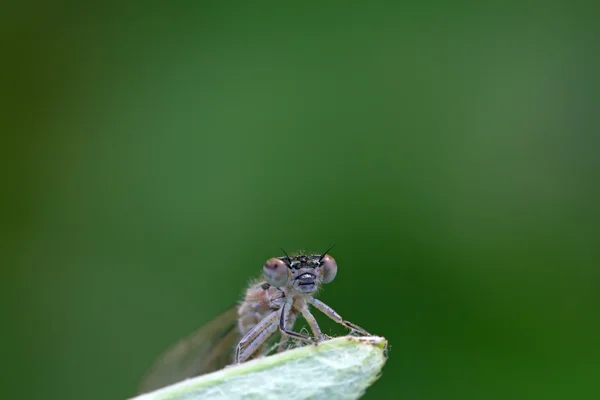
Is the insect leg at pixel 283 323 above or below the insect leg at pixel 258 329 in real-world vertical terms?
above

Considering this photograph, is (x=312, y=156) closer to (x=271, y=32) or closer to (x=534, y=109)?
(x=271, y=32)

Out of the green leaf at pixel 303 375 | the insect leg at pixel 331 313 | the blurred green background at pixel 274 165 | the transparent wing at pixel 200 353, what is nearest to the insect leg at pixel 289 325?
the insect leg at pixel 331 313

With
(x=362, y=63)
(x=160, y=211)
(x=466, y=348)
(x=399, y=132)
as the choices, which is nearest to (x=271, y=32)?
(x=362, y=63)

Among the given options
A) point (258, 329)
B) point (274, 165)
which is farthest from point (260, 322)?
point (274, 165)

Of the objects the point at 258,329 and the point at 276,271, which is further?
the point at 258,329

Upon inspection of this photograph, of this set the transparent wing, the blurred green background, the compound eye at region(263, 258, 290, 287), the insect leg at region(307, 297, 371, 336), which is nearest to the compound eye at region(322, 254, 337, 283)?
the insect leg at region(307, 297, 371, 336)

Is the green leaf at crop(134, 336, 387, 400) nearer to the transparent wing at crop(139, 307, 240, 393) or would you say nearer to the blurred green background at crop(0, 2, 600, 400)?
the transparent wing at crop(139, 307, 240, 393)

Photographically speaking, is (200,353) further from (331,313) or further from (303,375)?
(303,375)

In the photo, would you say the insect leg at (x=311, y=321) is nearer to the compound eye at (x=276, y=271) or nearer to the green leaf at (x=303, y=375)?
the compound eye at (x=276, y=271)
